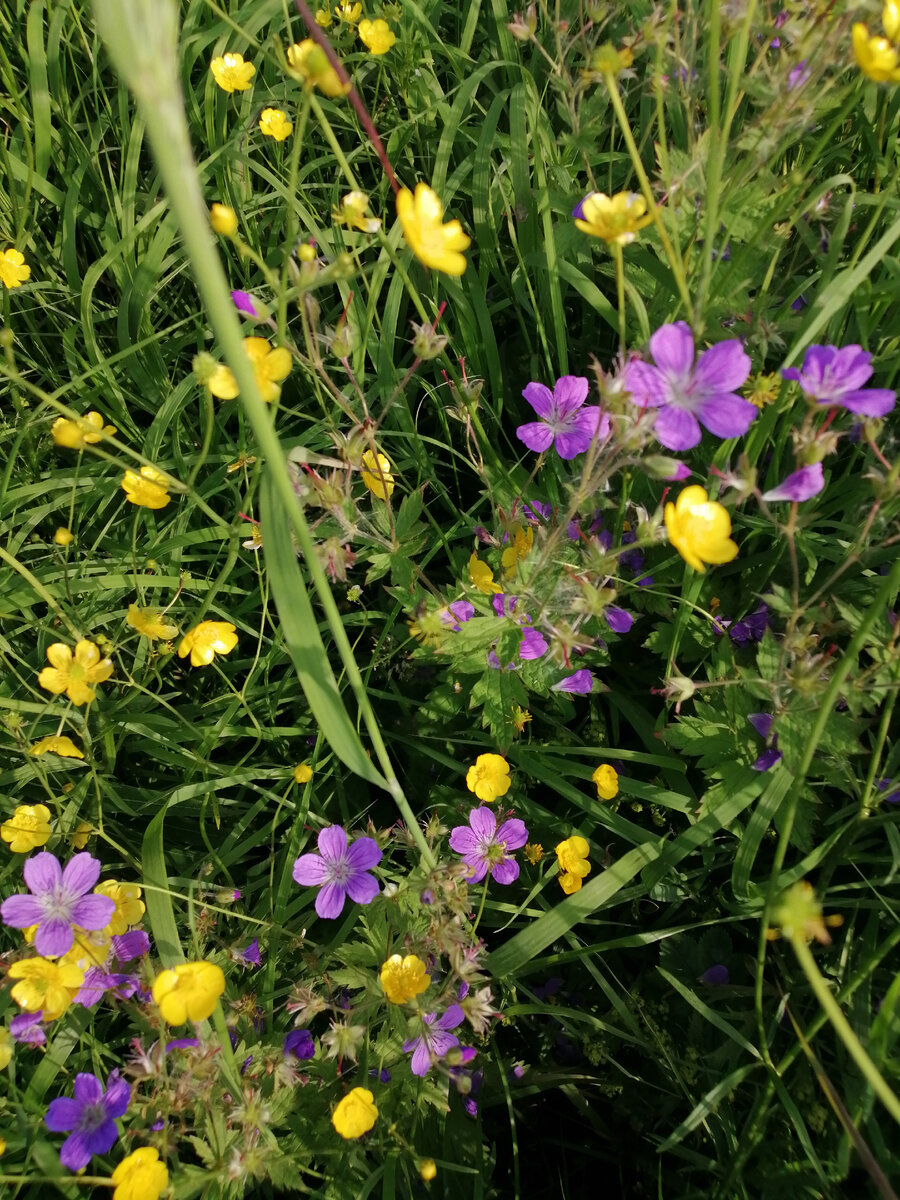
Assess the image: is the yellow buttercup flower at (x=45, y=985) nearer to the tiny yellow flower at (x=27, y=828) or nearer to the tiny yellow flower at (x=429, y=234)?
the tiny yellow flower at (x=27, y=828)

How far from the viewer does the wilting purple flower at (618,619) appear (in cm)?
190

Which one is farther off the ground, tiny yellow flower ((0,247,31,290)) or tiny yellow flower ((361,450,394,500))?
tiny yellow flower ((0,247,31,290))

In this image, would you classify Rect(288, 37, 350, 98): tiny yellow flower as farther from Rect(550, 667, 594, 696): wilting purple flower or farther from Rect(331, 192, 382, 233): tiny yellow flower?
Rect(550, 667, 594, 696): wilting purple flower

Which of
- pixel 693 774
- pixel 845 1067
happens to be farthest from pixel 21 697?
pixel 845 1067

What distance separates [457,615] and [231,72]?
1.87 m

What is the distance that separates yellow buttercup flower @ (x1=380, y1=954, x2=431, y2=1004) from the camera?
1635 mm

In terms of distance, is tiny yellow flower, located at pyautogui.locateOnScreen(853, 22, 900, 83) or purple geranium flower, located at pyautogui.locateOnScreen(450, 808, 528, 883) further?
purple geranium flower, located at pyautogui.locateOnScreen(450, 808, 528, 883)

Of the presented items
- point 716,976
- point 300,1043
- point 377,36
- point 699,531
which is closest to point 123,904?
point 300,1043

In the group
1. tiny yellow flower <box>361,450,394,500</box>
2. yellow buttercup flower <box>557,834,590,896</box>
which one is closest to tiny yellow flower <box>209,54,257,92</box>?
tiny yellow flower <box>361,450,394,500</box>

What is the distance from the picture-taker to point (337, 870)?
1886mm

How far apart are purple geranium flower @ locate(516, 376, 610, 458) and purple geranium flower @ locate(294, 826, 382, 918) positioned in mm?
1030

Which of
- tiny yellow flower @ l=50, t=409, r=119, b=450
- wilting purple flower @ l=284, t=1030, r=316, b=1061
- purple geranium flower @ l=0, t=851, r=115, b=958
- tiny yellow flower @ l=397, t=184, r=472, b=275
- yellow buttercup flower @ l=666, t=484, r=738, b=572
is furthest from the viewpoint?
wilting purple flower @ l=284, t=1030, r=316, b=1061

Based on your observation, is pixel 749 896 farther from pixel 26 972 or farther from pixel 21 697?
pixel 21 697

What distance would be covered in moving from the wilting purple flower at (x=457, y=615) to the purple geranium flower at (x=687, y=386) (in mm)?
706
